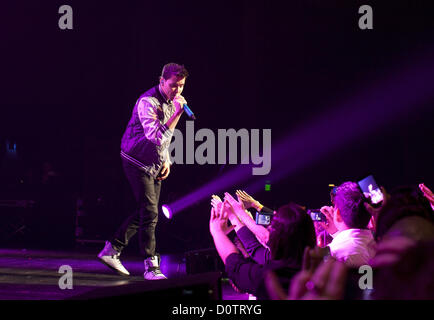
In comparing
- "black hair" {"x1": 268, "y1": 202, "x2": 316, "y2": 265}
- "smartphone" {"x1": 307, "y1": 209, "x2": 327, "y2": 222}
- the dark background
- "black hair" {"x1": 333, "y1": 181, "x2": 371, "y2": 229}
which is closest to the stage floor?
"smartphone" {"x1": 307, "y1": 209, "x2": 327, "y2": 222}

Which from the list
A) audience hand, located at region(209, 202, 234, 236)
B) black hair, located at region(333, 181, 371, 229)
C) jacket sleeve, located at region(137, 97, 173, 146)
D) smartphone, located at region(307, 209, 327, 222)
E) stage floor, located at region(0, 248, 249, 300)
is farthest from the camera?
jacket sleeve, located at region(137, 97, 173, 146)

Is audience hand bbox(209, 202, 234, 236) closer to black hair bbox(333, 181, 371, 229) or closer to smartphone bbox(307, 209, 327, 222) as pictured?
black hair bbox(333, 181, 371, 229)

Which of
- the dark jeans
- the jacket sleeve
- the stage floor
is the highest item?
the jacket sleeve

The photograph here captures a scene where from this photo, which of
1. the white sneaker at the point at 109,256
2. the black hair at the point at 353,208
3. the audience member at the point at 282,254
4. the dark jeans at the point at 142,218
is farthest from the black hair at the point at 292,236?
the white sneaker at the point at 109,256

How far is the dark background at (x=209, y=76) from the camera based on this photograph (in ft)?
22.8

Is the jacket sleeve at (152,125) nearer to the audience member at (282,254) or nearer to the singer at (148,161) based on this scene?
the singer at (148,161)

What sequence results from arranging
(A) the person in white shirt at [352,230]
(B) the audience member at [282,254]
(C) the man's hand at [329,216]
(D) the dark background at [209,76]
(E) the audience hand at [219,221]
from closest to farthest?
(B) the audience member at [282,254] < (E) the audience hand at [219,221] < (A) the person in white shirt at [352,230] < (C) the man's hand at [329,216] < (D) the dark background at [209,76]

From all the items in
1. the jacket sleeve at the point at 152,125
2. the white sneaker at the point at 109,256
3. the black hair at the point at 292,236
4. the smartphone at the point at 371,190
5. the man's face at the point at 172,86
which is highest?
the man's face at the point at 172,86

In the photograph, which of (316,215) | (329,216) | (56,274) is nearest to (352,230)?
(329,216)

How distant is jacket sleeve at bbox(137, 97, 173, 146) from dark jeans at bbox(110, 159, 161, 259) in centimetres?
28

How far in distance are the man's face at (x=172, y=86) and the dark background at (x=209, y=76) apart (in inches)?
125

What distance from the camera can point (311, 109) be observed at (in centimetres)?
727

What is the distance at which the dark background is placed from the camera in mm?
6953

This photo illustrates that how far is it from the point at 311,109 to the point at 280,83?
0.63 m
